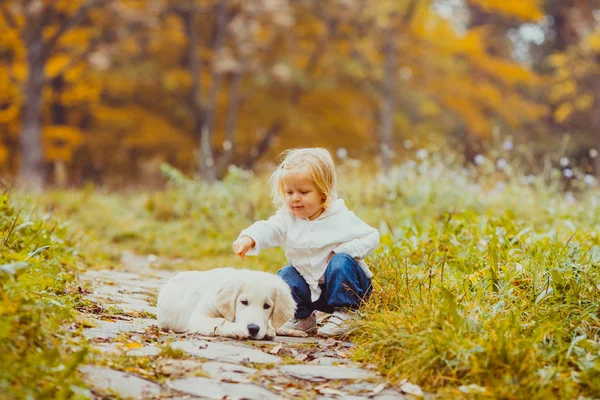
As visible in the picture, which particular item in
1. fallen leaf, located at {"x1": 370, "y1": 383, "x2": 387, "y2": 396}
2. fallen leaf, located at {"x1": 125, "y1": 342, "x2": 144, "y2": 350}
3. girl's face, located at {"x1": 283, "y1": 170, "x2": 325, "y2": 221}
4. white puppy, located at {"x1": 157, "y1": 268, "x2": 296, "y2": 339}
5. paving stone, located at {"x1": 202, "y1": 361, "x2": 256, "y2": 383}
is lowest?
fallen leaf, located at {"x1": 370, "y1": 383, "x2": 387, "y2": 396}

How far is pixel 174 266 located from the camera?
25.1ft

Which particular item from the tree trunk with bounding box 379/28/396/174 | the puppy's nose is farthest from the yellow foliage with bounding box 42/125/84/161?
the puppy's nose

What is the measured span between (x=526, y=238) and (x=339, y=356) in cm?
233

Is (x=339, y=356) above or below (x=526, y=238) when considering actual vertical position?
below

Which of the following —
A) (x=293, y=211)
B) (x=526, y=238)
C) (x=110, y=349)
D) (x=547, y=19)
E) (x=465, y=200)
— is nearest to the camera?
(x=110, y=349)

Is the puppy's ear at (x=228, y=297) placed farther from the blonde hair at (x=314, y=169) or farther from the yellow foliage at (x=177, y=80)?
the yellow foliage at (x=177, y=80)

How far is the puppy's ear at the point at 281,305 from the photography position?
13.1 ft

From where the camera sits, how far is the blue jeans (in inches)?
169

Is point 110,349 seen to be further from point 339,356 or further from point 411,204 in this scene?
point 411,204

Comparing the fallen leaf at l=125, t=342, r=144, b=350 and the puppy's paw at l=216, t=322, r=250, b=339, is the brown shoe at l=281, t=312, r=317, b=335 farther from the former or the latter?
the fallen leaf at l=125, t=342, r=144, b=350

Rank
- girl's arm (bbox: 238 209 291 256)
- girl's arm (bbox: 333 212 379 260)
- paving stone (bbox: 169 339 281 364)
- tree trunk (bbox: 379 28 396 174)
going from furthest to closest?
tree trunk (bbox: 379 28 396 174) → girl's arm (bbox: 333 212 379 260) → girl's arm (bbox: 238 209 291 256) → paving stone (bbox: 169 339 281 364)

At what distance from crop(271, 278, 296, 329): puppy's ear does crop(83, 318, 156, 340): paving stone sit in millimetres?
761

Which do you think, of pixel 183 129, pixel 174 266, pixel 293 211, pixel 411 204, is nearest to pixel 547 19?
Result: pixel 183 129

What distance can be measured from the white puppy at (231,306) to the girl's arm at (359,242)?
0.53 metres
